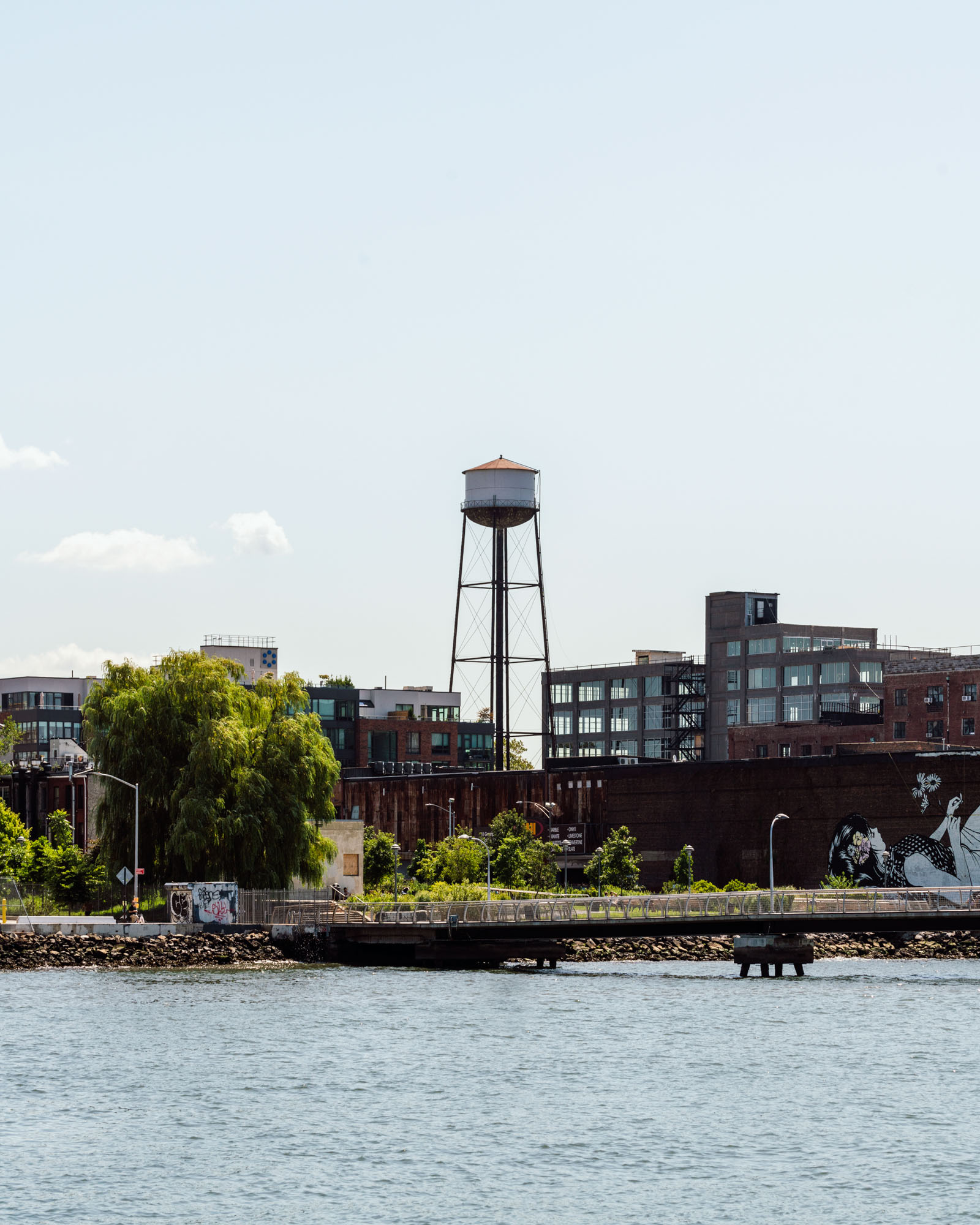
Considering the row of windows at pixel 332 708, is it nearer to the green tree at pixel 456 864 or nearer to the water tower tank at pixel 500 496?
the water tower tank at pixel 500 496

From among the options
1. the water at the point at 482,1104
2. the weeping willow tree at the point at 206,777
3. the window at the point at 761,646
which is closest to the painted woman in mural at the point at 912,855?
the water at the point at 482,1104

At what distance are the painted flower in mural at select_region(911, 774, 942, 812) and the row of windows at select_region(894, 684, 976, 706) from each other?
48.4 metres

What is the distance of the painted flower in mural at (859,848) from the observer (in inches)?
4643

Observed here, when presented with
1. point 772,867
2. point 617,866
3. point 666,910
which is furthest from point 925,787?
point 666,910

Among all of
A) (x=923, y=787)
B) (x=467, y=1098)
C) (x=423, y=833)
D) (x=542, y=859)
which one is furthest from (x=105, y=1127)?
(x=423, y=833)

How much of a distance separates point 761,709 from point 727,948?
277ft

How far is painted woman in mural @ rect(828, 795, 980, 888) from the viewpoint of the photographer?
114562 millimetres

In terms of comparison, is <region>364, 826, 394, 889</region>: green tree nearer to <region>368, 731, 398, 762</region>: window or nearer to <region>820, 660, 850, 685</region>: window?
<region>368, 731, 398, 762</region>: window

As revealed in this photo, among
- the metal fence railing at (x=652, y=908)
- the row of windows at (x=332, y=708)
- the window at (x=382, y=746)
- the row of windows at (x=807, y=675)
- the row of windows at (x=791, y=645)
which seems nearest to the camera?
the metal fence railing at (x=652, y=908)

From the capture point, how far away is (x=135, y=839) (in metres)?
93.2

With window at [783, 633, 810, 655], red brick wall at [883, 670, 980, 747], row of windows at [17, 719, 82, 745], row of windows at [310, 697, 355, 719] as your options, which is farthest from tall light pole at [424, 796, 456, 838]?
row of windows at [17, 719, 82, 745]

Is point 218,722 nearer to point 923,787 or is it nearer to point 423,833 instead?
point 923,787

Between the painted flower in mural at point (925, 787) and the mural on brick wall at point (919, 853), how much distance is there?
38mm

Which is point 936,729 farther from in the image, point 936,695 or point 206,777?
point 206,777
